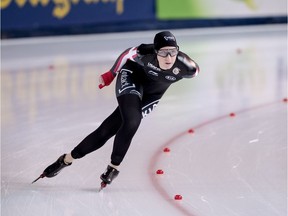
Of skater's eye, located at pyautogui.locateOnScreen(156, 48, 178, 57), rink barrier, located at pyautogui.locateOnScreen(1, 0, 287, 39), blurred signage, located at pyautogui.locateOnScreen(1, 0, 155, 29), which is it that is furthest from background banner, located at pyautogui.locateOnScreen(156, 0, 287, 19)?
skater's eye, located at pyautogui.locateOnScreen(156, 48, 178, 57)

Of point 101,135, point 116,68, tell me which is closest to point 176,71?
point 116,68

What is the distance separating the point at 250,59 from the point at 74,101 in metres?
3.62

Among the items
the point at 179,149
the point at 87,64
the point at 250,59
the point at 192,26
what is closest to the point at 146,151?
the point at 179,149

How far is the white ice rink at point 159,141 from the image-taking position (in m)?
3.58

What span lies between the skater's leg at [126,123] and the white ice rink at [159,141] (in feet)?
0.94

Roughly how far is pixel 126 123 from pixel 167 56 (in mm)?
474

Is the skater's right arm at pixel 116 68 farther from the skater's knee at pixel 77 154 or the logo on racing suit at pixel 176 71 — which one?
the skater's knee at pixel 77 154

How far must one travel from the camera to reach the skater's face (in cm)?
358

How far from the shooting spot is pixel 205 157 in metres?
→ 4.47

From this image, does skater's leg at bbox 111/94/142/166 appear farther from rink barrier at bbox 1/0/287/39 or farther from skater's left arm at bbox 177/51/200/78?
rink barrier at bbox 1/0/287/39

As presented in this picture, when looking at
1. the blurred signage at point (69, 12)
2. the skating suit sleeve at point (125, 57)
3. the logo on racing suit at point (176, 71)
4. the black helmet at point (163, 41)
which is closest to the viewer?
the black helmet at point (163, 41)

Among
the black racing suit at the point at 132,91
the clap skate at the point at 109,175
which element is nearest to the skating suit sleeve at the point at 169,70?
the black racing suit at the point at 132,91

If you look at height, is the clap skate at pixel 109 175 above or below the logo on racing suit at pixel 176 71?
below

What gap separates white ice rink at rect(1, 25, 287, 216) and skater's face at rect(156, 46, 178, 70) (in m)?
0.81
